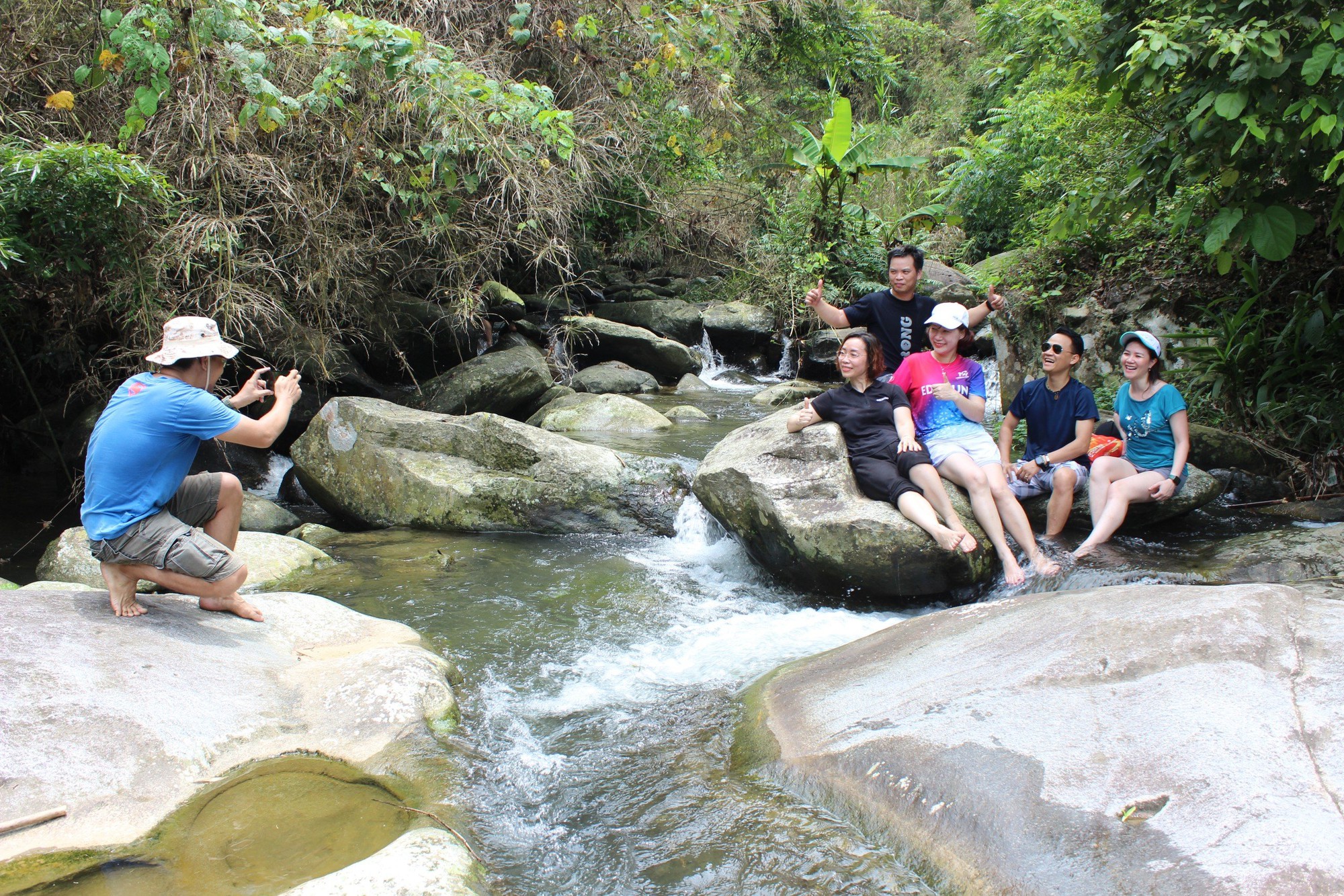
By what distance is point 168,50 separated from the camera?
6.79 metres

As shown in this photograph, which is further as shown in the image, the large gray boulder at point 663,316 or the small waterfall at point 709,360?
the large gray boulder at point 663,316

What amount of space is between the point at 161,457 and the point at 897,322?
4.45 m

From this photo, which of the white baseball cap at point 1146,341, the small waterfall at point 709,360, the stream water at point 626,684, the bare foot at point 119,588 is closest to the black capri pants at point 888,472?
the stream water at point 626,684

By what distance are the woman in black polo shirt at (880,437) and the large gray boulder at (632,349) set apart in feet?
26.4

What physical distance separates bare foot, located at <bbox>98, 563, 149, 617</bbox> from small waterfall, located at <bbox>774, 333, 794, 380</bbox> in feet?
40.0

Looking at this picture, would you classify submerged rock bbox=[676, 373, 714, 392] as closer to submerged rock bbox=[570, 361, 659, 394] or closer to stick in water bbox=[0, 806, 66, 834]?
submerged rock bbox=[570, 361, 659, 394]

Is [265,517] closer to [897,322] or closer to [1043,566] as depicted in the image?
[897,322]

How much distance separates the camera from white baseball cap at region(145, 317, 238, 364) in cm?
372

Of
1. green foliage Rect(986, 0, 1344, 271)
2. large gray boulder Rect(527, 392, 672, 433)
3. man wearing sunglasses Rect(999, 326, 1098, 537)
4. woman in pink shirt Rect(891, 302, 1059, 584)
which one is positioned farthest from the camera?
large gray boulder Rect(527, 392, 672, 433)

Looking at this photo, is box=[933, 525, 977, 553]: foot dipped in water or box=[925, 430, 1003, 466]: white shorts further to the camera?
box=[925, 430, 1003, 466]: white shorts

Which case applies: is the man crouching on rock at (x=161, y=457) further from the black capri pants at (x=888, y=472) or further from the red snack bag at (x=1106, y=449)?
the red snack bag at (x=1106, y=449)

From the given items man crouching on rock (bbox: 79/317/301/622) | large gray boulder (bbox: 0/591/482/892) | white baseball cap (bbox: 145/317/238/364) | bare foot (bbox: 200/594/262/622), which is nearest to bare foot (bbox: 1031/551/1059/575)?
large gray boulder (bbox: 0/591/482/892)

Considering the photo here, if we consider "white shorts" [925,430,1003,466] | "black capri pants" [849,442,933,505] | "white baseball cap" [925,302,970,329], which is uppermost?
"white baseball cap" [925,302,970,329]

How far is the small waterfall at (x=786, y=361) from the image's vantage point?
15094mm
